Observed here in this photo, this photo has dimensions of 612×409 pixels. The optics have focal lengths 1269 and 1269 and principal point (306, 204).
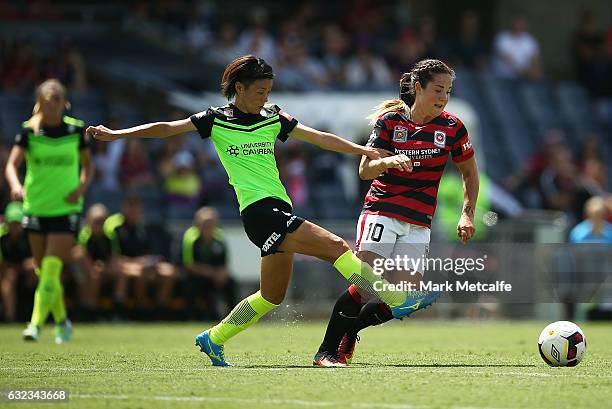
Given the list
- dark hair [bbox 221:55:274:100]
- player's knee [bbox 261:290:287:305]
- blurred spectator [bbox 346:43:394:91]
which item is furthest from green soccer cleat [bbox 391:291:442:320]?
blurred spectator [bbox 346:43:394:91]

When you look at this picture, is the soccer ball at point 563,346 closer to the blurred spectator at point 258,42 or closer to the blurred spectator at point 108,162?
the blurred spectator at point 108,162

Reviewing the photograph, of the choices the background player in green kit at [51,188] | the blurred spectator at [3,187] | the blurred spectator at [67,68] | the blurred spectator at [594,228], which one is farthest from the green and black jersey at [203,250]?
the background player in green kit at [51,188]

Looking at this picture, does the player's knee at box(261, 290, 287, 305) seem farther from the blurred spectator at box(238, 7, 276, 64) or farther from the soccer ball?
the blurred spectator at box(238, 7, 276, 64)

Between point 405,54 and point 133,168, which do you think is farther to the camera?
point 405,54

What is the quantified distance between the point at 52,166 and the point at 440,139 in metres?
4.65

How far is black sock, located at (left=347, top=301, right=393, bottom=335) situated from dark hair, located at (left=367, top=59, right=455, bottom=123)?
53.2 inches

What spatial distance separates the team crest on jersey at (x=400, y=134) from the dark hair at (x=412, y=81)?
0.19 m

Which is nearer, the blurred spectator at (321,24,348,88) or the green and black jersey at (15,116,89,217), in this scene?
the green and black jersey at (15,116,89,217)

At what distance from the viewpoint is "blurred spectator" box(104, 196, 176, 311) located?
56.6 ft

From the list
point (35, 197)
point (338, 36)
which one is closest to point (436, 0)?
point (338, 36)

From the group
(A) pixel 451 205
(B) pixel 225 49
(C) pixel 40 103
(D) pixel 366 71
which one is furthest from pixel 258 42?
(C) pixel 40 103

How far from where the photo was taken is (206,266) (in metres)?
17.5

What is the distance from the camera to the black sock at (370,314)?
9141mm

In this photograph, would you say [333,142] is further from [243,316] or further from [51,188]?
[51,188]
